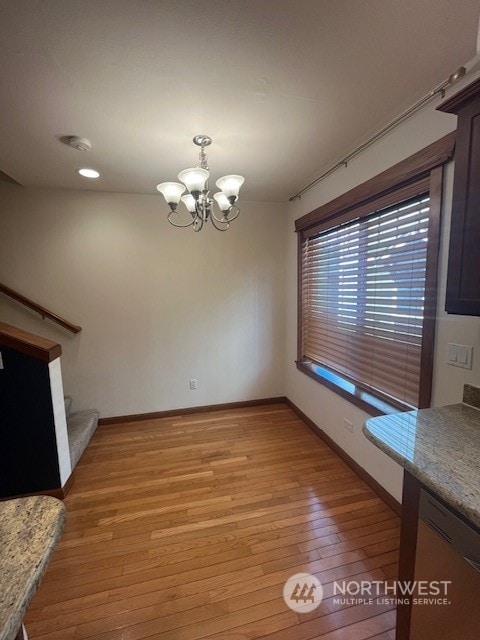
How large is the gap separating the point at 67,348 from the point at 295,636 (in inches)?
116

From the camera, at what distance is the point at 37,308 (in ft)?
9.08

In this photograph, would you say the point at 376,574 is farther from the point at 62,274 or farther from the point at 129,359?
the point at 62,274

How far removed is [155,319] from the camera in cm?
313

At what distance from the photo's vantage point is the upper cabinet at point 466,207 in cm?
103

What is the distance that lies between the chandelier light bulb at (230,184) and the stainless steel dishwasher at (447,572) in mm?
1750

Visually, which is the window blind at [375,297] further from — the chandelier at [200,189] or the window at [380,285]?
the chandelier at [200,189]

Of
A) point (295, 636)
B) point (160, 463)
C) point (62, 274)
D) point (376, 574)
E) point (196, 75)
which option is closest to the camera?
point (295, 636)

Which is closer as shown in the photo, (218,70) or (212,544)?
(218,70)

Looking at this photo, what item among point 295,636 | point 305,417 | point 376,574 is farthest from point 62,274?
point 376,574

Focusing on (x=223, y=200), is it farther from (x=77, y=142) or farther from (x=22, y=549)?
(x=22, y=549)

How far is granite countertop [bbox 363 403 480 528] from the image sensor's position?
0.78 meters

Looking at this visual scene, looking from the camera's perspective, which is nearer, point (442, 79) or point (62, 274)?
point (442, 79)

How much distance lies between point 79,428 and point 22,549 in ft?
7.75

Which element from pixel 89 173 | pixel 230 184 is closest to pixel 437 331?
pixel 230 184
